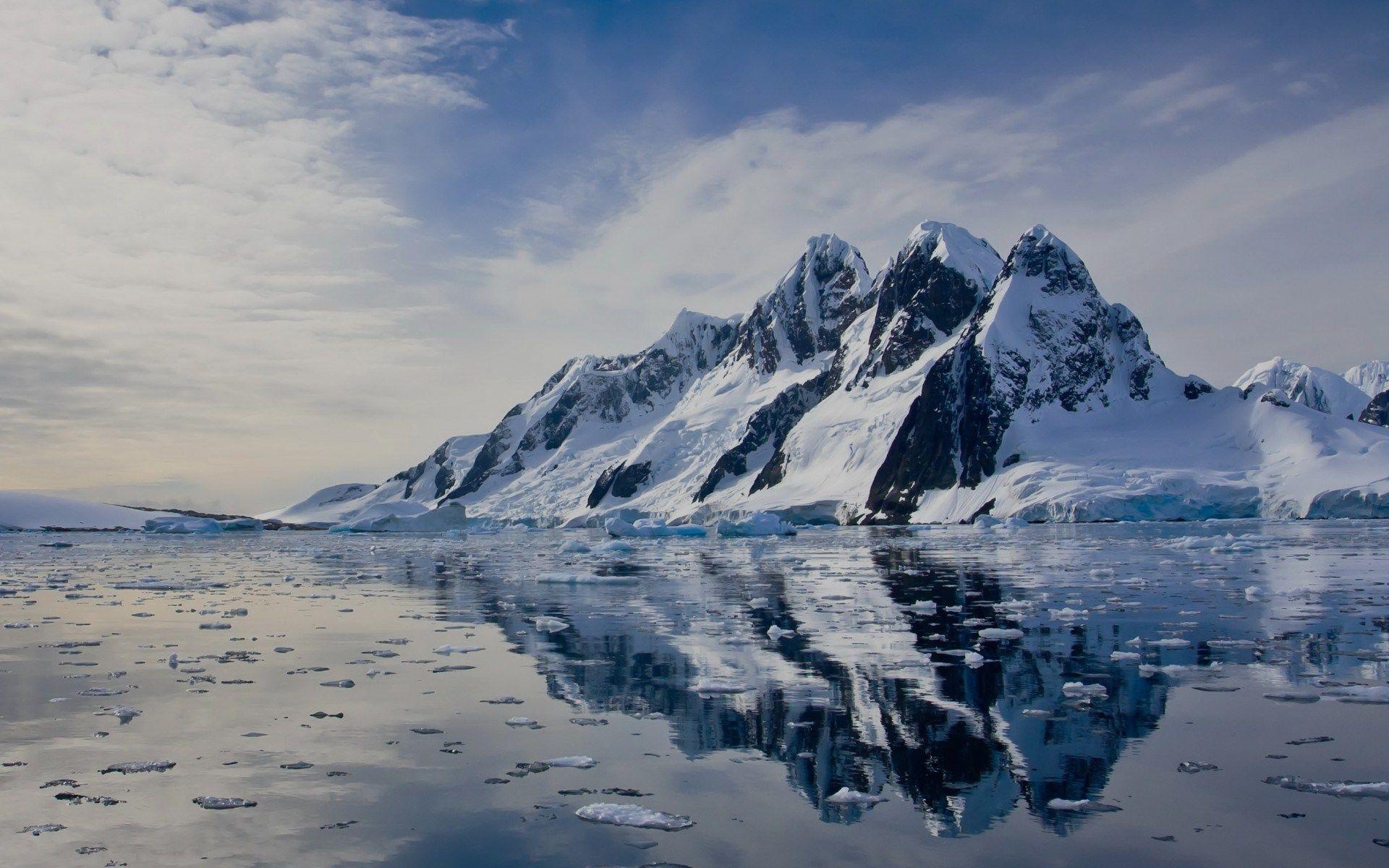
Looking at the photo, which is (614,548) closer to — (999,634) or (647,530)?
(647,530)

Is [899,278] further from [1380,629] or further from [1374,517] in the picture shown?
[1380,629]

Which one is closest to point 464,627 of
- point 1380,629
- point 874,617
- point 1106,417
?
point 874,617

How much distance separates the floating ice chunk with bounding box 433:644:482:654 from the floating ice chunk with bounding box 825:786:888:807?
11049mm

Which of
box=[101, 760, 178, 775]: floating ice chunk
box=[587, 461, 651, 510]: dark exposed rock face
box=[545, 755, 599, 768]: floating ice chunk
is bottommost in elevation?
box=[545, 755, 599, 768]: floating ice chunk

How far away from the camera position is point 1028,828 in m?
8.54

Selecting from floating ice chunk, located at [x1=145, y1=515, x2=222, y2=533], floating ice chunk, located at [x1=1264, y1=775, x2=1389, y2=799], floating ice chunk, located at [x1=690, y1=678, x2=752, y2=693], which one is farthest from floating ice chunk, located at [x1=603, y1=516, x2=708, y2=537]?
floating ice chunk, located at [x1=1264, y1=775, x2=1389, y2=799]

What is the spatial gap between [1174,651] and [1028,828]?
10454 millimetres

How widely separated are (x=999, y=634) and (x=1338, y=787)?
10.4 metres

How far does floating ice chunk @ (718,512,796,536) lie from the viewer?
3595 inches

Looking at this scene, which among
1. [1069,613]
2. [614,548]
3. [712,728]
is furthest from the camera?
[614,548]

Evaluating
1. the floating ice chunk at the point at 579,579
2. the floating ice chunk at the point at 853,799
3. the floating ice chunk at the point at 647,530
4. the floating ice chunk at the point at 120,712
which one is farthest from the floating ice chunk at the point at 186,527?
the floating ice chunk at the point at 853,799

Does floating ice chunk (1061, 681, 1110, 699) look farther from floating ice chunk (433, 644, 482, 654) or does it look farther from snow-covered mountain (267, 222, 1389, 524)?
snow-covered mountain (267, 222, 1389, 524)

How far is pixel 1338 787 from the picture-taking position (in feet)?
30.6

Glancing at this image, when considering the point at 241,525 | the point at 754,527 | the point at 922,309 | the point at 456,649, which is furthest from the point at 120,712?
the point at 922,309
